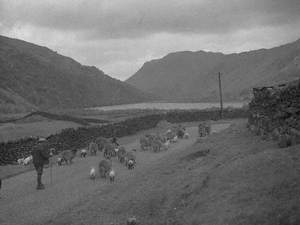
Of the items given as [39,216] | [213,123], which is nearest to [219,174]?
[39,216]

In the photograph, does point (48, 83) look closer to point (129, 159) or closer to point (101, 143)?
point (101, 143)

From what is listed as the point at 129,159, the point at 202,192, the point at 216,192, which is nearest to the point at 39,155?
the point at 129,159

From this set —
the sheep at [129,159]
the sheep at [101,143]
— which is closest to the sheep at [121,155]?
the sheep at [129,159]

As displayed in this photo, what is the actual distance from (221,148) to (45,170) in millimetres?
13352

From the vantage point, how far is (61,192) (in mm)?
21375

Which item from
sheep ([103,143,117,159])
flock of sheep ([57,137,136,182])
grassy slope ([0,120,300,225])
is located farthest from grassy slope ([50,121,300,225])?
sheep ([103,143,117,159])

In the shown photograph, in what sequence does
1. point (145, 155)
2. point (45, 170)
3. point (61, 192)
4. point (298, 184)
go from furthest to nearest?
point (145, 155), point (45, 170), point (61, 192), point (298, 184)

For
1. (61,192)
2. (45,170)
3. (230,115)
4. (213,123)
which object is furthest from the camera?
(230,115)

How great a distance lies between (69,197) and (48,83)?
130 meters

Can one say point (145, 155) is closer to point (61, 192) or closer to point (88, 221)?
point (61, 192)

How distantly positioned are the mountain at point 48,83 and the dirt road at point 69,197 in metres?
60.3

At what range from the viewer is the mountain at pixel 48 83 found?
123 meters

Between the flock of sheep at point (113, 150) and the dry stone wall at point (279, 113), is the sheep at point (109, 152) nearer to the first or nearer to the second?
the flock of sheep at point (113, 150)

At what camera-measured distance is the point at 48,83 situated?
14638 centimetres
